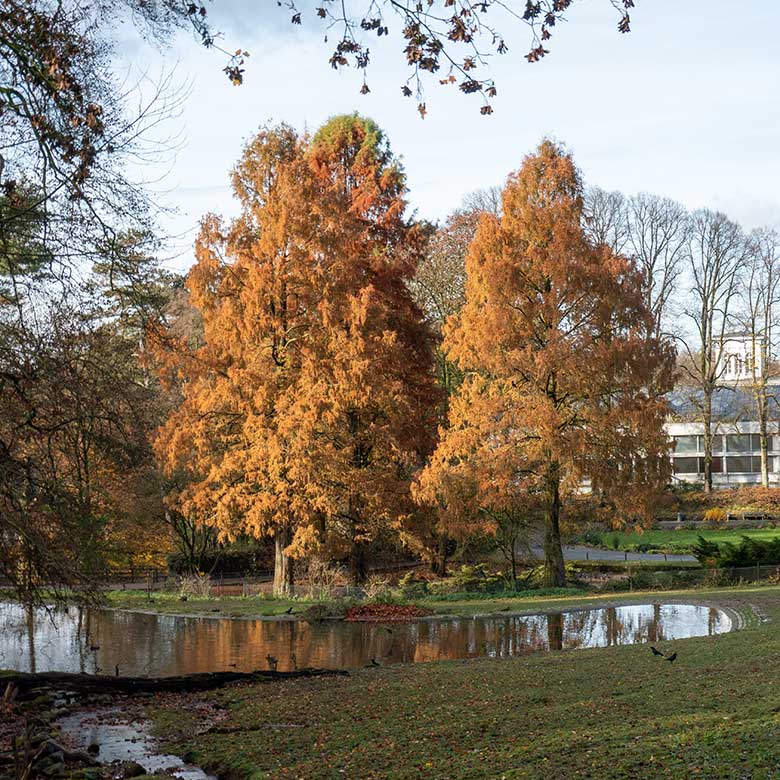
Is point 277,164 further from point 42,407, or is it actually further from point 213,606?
point 42,407

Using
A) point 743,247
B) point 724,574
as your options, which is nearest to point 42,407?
point 724,574

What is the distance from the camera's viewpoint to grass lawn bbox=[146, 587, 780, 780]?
7.73 m

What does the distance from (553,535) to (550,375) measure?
14.5ft

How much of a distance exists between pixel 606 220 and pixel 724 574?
26.3 meters

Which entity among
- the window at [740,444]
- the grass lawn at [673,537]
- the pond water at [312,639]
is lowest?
the pond water at [312,639]

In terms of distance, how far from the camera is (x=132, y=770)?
9188mm

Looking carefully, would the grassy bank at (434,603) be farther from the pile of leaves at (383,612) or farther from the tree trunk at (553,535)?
the tree trunk at (553,535)

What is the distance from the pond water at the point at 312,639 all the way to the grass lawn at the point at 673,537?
16749 mm

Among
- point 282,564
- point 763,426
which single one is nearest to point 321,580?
point 282,564

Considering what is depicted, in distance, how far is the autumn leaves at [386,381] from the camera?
26469 mm

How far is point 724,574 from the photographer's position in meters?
27.0

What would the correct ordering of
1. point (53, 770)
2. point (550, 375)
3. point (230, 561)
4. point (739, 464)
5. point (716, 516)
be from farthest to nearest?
point (739, 464) < point (716, 516) < point (230, 561) < point (550, 375) < point (53, 770)

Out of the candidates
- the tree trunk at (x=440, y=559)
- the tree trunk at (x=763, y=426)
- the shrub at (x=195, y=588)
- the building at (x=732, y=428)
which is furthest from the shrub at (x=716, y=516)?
the shrub at (x=195, y=588)

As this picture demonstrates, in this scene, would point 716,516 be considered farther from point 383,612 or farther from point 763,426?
point 383,612
